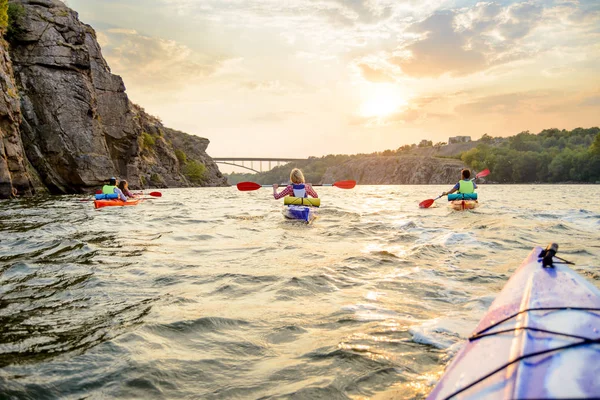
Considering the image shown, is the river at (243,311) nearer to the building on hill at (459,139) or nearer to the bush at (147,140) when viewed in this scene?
the bush at (147,140)

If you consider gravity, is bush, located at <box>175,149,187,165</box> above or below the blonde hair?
above

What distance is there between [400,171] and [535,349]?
436 feet

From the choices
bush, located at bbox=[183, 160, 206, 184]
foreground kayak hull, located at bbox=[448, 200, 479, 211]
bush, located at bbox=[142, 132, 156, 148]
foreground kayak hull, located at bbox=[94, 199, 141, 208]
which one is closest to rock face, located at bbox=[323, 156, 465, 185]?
bush, located at bbox=[183, 160, 206, 184]

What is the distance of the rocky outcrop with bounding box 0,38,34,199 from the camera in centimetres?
1864

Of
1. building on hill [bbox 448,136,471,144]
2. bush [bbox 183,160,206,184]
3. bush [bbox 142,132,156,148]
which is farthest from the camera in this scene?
building on hill [bbox 448,136,471,144]

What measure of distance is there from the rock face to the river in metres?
108

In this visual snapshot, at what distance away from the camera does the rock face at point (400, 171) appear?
11275 centimetres

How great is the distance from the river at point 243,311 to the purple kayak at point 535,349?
0.53 m

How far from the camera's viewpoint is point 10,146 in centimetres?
1986

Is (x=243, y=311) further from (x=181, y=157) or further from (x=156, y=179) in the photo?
(x=181, y=157)

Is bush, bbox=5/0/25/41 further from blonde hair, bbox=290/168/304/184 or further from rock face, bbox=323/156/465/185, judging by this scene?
rock face, bbox=323/156/465/185

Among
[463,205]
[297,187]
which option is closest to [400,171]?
[463,205]

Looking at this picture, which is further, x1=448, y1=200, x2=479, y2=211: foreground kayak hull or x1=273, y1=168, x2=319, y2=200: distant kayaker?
x1=448, y1=200, x2=479, y2=211: foreground kayak hull

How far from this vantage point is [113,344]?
9.41 ft
